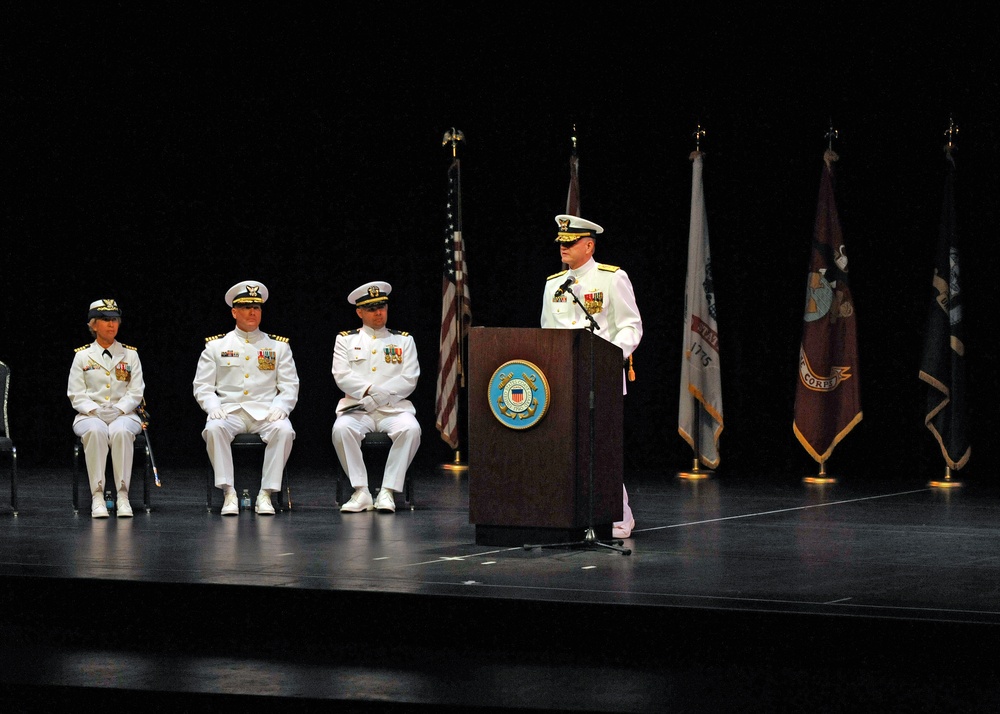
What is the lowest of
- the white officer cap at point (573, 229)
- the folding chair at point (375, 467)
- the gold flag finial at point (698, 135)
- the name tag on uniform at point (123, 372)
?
the folding chair at point (375, 467)

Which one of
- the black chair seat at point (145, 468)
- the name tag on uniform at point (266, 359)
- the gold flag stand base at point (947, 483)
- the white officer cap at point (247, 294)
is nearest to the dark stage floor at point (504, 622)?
the black chair seat at point (145, 468)

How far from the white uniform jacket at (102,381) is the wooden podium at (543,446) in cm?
245

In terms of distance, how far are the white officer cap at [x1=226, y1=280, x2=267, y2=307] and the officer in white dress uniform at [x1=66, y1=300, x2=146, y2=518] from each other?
614 millimetres

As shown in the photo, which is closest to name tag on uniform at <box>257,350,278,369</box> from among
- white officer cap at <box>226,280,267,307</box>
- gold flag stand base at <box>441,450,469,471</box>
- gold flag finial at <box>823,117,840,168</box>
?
white officer cap at <box>226,280,267,307</box>

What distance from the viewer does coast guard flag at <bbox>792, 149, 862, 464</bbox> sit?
750cm

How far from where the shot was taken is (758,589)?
3.86 meters

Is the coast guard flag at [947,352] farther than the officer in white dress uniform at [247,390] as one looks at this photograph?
Yes

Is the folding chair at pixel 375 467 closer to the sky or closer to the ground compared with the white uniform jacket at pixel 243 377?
closer to the ground

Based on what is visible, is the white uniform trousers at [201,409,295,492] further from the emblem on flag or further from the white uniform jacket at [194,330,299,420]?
the emblem on flag

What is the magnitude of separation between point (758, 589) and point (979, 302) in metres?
4.45

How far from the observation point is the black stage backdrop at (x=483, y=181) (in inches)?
301

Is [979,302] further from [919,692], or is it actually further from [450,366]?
[919,692]

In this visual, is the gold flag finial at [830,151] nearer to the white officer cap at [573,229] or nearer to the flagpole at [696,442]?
the flagpole at [696,442]

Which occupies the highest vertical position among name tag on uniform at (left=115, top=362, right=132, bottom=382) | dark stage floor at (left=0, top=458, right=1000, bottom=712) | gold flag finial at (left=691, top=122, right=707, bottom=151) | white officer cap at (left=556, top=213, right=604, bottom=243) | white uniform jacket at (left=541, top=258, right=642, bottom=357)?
gold flag finial at (left=691, top=122, right=707, bottom=151)
